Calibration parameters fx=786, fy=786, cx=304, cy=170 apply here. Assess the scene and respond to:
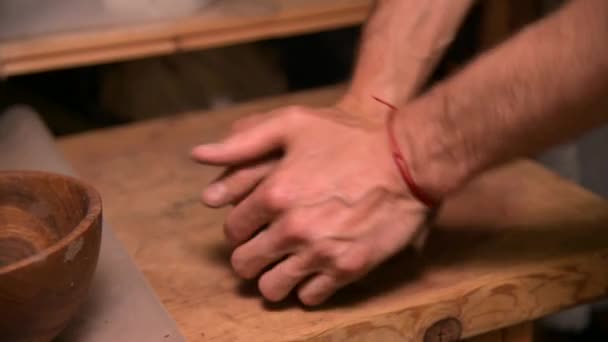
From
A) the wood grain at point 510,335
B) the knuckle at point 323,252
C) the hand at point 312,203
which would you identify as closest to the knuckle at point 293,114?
the hand at point 312,203

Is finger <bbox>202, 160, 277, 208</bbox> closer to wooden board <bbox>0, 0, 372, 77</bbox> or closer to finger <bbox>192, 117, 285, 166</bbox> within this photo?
finger <bbox>192, 117, 285, 166</bbox>

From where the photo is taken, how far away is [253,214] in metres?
0.65

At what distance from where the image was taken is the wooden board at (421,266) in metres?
0.64

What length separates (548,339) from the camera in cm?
142

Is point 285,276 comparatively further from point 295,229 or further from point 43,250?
point 43,250

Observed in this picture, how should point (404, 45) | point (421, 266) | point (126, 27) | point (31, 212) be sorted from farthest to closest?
1. point (126, 27)
2. point (404, 45)
3. point (421, 266)
4. point (31, 212)

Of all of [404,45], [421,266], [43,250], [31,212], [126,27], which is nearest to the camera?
[43,250]

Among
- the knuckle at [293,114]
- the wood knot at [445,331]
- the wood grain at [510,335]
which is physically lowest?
the wood grain at [510,335]

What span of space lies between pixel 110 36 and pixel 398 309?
582mm

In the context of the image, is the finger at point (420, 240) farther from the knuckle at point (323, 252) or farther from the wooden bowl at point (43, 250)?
the wooden bowl at point (43, 250)

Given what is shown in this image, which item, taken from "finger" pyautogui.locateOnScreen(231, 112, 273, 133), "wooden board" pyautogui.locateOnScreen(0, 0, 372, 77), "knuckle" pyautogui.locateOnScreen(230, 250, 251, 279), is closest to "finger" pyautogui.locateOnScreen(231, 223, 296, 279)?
"knuckle" pyautogui.locateOnScreen(230, 250, 251, 279)

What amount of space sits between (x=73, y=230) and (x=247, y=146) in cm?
18

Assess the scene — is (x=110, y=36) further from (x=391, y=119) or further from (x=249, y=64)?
(x=391, y=119)

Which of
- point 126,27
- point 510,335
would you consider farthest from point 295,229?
point 126,27
